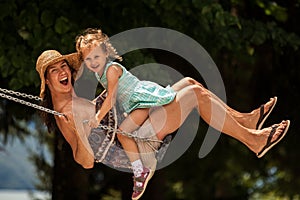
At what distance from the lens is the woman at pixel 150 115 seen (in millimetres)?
4633

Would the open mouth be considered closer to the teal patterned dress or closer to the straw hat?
the straw hat

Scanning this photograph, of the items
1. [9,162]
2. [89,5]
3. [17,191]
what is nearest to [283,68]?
[89,5]

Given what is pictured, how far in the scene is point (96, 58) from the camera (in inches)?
177

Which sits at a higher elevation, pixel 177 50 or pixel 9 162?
pixel 177 50

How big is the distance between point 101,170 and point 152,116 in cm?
855

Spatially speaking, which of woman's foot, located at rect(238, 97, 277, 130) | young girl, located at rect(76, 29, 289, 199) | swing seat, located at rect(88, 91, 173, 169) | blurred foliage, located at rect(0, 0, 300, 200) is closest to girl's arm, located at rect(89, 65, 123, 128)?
young girl, located at rect(76, 29, 289, 199)

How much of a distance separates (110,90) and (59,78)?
33 cm

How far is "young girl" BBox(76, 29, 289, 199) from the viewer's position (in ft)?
14.9

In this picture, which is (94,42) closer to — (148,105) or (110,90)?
(110,90)

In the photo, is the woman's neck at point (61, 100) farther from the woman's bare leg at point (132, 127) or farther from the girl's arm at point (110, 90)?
the woman's bare leg at point (132, 127)

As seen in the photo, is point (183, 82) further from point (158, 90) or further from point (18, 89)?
point (18, 89)

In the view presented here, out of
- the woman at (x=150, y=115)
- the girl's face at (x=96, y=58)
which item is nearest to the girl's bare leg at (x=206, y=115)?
the woman at (x=150, y=115)

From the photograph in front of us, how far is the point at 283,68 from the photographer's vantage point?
9367 mm

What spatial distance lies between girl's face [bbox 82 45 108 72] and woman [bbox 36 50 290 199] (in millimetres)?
163
